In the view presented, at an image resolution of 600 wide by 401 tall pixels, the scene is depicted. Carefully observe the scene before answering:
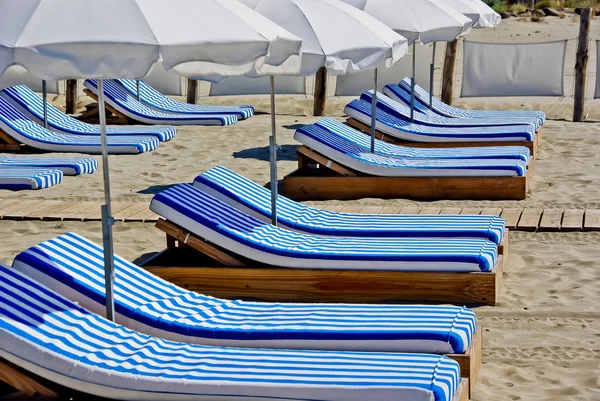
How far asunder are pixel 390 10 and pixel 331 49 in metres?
4.63

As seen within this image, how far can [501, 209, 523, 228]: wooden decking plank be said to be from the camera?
8.50 m

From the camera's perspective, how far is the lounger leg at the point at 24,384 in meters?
4.64

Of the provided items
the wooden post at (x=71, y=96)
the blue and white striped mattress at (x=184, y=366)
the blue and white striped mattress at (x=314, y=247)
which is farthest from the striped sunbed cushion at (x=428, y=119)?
the blue and white striped mattress at (x=184, y=366)

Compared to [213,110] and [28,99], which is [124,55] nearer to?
[28,99]

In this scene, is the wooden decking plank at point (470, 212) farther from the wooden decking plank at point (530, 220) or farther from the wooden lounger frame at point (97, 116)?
the wooden lounger frame at point (97, 116)

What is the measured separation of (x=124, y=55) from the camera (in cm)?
441

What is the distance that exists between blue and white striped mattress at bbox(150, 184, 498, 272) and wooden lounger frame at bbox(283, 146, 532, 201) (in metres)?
2.96

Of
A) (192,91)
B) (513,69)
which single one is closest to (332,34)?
(513,69)

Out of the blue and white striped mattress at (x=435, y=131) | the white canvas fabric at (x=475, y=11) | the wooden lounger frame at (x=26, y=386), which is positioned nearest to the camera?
the wooden lounger frame at (x=26, y=386)

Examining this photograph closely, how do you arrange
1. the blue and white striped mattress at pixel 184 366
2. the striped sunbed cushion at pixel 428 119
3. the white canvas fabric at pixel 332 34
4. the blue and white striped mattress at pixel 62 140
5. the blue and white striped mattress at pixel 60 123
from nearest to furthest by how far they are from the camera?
the blue and white striped mattress at pixel 184 366 → the white canvas fabric at pixel 332 34 → the blue and white striped mattress at pixel 62 140 → the striped sunbed cushion at pixel 428 119 → the blue and white striped mattress at pixel 60 123

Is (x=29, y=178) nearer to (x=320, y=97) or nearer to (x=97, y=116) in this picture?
(x=97, y=116)

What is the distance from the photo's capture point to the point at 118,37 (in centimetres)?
443

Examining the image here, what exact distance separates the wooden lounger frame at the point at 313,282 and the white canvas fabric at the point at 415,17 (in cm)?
522

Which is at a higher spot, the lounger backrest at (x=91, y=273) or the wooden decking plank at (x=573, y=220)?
the lounger backrest at (x=91, y=273)
